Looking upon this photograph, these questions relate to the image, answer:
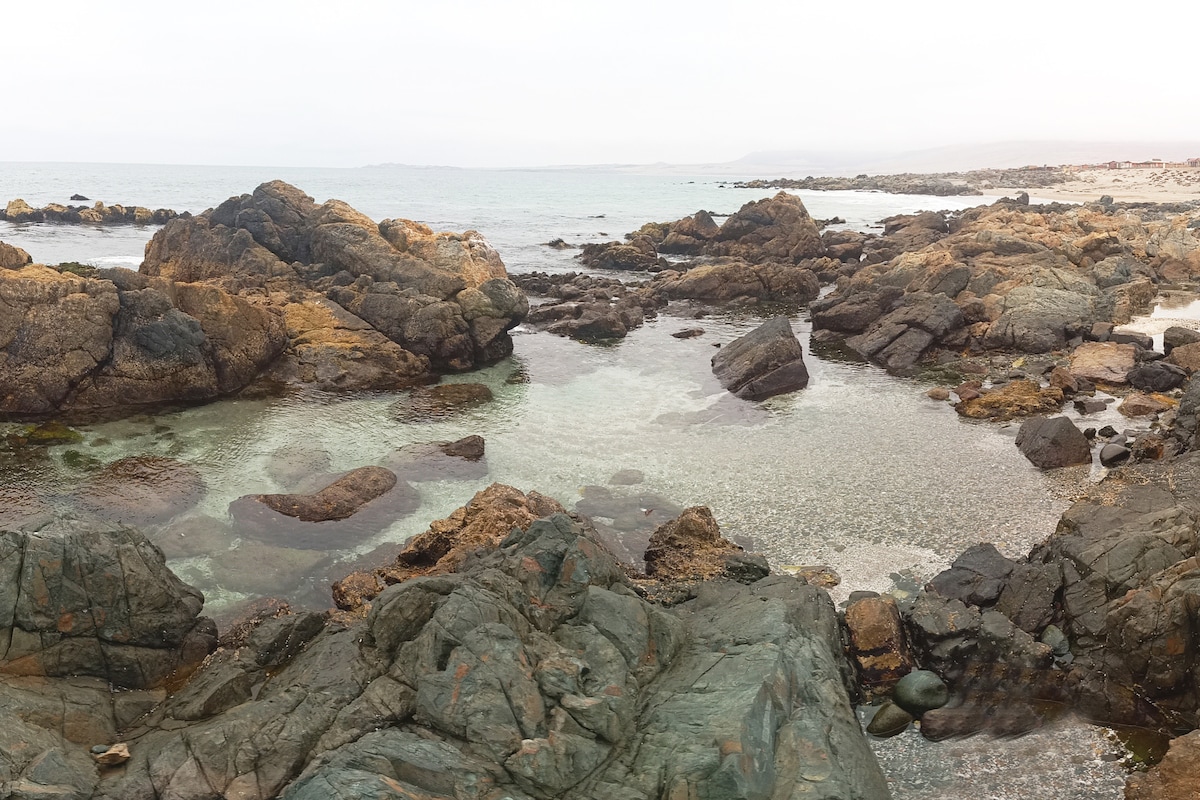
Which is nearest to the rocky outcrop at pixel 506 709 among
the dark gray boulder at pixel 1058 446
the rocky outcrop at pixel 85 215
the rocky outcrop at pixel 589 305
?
the dark gray boulder at pixel 1058 446

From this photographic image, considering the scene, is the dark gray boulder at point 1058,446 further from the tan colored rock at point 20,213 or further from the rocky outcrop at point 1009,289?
the tan colored rock at point 20,213

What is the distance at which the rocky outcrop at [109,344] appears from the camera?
25578mm

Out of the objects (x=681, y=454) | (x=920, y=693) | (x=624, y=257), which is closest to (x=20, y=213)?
(x=624, y=257)

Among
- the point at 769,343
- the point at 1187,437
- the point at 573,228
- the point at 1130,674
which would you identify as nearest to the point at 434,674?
the point at 1130,674

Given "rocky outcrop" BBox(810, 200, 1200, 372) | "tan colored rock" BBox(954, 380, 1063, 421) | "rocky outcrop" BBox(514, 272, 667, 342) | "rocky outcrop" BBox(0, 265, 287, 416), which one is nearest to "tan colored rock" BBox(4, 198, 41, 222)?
"rocky outcrop" BBox(514, 272, 667, 342)

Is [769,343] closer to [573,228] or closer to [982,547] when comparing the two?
[982,547]

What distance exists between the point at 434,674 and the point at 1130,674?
35.8 ft

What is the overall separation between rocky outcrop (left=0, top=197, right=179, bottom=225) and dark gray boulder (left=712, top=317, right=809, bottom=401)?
90056 mm

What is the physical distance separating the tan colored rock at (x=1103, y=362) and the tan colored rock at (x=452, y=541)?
917 inches

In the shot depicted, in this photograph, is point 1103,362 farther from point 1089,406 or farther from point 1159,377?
point 1089,406

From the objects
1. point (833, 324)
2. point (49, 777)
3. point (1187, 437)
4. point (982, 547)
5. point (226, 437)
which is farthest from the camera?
point (833, 324)

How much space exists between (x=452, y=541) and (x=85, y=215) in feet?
343

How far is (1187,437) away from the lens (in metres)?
19.9

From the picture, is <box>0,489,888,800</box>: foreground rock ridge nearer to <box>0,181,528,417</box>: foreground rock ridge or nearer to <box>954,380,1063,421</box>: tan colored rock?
<box>954,380,1063,421</box>: tan colored rock
